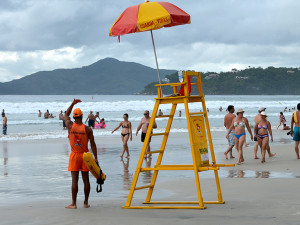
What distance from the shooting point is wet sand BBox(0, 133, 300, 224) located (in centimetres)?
763

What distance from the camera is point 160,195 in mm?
10492

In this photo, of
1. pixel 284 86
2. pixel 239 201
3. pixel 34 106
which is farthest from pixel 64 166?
pixel 284 86

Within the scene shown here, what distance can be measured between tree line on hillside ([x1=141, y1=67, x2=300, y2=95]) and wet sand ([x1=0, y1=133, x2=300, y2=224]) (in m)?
173

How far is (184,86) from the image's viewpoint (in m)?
8.23

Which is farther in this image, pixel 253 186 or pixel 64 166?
pixel 64 166

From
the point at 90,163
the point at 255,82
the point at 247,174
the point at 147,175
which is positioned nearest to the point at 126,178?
the point at 147,175

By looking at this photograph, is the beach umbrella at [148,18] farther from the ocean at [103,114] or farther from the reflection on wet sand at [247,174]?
the ocean at [103,114]

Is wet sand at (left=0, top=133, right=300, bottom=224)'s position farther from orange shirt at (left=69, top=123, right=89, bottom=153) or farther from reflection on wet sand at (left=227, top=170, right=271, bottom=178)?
orange shirt at (left=69, top=123, right=89, bottom=153)

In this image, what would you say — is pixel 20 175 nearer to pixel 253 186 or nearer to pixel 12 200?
pixel 12 200

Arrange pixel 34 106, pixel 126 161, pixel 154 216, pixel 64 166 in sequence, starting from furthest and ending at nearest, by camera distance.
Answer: pixel 34 106
pixel 126 161
pixel 64 166
pixel 154 216

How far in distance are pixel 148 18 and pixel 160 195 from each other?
13.1 feet

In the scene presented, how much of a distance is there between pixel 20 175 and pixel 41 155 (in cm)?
589

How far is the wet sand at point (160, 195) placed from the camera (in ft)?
25.0

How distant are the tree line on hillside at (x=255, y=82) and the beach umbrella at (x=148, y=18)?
18012 cm
